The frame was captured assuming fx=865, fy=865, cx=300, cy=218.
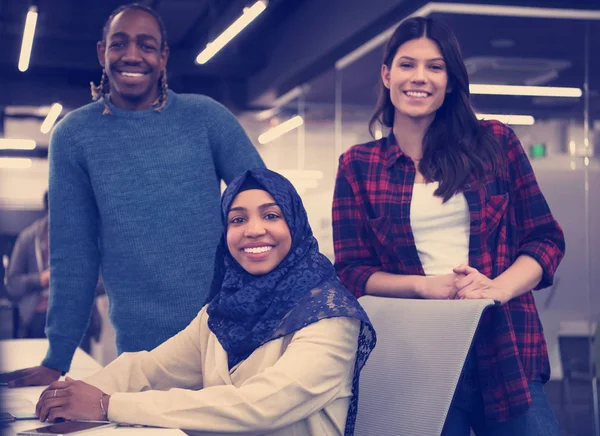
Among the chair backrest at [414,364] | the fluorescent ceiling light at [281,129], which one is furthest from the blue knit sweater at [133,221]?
the fluorescent ceiling light at [281,129]

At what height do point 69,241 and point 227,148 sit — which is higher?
point 227,148

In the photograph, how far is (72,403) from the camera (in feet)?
5.17

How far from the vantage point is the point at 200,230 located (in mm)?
2184

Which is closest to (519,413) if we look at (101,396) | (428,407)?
(428,407)

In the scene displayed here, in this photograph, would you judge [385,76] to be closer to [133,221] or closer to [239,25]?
[133,221]

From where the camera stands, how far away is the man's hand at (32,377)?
211cm

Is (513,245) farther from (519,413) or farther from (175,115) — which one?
(175,115)

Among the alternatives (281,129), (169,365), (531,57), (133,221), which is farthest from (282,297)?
(281,129)

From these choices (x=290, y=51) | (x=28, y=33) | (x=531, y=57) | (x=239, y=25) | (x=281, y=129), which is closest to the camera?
(x=531, y=57)

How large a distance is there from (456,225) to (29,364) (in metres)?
1.62

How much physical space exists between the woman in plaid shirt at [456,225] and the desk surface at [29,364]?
25.1 inches

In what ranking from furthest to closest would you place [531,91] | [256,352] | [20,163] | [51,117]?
[20,163] → [51,117] → [531,91] → [256,352]

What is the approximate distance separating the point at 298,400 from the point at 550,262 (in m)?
0.65

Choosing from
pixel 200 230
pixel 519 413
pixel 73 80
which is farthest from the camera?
pixel 73 80
